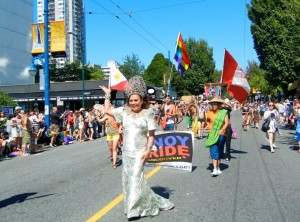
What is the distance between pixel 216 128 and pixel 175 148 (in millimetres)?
1003

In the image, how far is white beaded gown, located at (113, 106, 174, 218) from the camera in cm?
501

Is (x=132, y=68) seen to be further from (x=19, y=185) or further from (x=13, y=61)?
(x=19, y=185)

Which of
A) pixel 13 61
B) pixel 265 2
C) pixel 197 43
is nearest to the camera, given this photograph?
pixel 265 2

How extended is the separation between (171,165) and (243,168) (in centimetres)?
195

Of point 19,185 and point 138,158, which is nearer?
point 138,158

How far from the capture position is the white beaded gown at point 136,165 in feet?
16.4

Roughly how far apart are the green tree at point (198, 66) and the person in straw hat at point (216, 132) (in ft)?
178

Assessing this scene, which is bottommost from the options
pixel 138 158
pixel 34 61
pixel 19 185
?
pixel 19 185

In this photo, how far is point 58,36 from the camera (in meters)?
19.3

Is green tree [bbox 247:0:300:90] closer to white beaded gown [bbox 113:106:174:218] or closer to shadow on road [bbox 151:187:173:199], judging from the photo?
shadow on road [bbox 151:187:173:199]

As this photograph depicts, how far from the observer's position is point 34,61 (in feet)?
63.1

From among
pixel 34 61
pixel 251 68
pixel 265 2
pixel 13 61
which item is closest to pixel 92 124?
pixel 34 61

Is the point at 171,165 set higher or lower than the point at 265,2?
lower

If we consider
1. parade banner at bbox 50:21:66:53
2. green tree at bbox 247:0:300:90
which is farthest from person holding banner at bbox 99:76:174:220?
green tree at bbox 247:0:300:90
